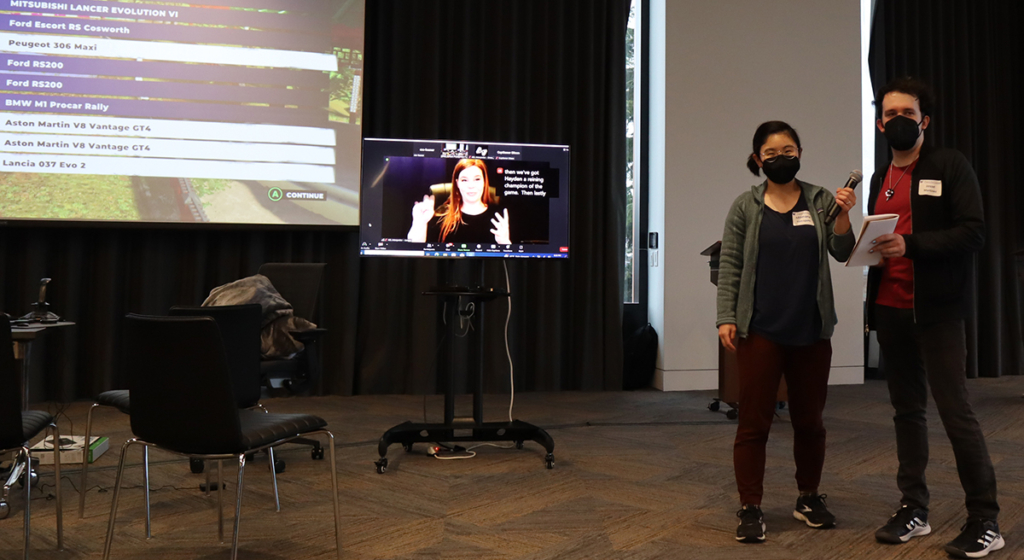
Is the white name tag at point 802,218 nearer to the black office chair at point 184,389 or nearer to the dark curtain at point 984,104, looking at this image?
the black office chair at point 184,389

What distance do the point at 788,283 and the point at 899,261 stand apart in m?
0.36

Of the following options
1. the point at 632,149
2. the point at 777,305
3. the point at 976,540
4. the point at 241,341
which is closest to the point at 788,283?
the point at 777,305

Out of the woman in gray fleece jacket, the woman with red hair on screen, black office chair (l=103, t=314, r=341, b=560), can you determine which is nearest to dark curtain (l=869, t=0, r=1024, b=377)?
the woman with red hair on screen

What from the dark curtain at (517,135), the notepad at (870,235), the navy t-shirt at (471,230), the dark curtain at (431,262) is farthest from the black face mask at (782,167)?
the dark curtain at (517,135)

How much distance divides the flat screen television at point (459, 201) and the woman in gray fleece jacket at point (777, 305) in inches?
48.2

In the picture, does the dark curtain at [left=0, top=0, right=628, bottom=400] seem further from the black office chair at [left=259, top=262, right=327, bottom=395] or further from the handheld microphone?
the handheld microphone

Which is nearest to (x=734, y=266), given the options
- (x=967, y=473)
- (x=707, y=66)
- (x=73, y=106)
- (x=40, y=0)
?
(x=967, y=473)

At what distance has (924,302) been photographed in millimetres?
2201

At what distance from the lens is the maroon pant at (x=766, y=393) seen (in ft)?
7.69

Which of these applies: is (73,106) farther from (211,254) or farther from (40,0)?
(211,254)

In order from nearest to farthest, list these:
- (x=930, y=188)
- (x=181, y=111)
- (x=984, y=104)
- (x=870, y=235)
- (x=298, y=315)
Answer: (x=870, y=235) < (x=930, y=188) < (x=298, y=315) < (x=181, y=111) < (x=984, y=104)

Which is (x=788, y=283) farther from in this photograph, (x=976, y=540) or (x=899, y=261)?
(x=976, y=540)

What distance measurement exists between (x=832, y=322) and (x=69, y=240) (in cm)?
465

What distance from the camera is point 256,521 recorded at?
2.54 metres
